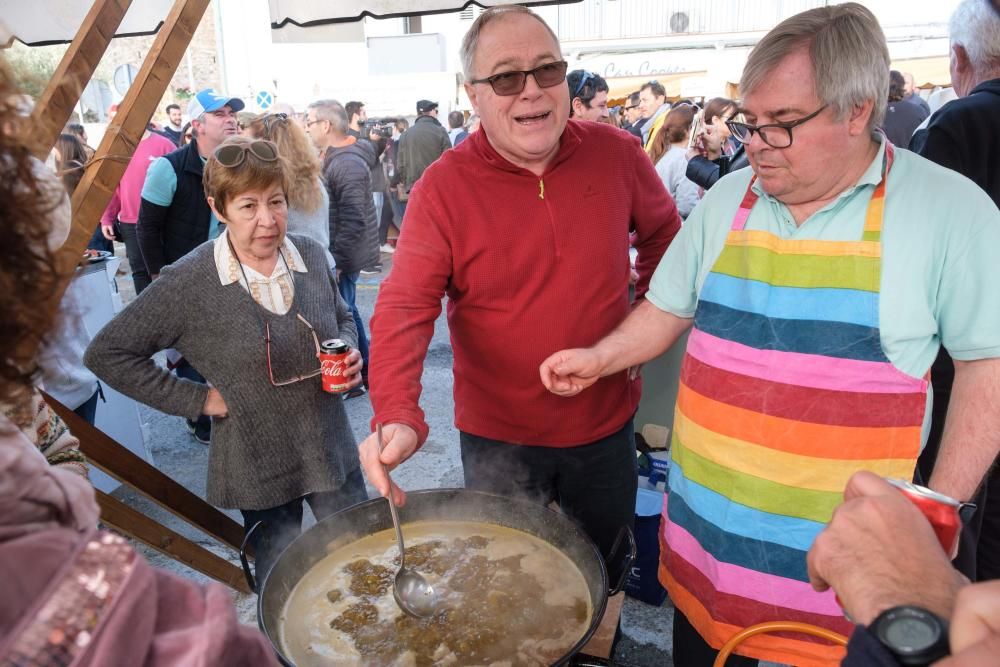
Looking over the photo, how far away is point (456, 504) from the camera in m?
2.10

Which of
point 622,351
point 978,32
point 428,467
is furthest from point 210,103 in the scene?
point 978,32

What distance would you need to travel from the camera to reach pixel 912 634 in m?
0.82

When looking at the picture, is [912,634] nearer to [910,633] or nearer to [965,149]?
[910,633]

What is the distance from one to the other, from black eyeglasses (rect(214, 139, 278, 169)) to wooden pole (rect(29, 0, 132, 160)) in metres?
0.53

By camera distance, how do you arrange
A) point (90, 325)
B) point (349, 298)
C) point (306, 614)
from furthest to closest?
point (349, 298) < point (90, 325) < point (306, 614)

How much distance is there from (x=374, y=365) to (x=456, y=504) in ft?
1.77

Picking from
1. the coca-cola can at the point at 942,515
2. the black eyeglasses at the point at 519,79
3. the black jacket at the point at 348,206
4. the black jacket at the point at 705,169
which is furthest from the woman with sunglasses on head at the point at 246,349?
the black jacket at the point at 705,169

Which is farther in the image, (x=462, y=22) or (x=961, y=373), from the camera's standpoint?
(x=462, y=22)

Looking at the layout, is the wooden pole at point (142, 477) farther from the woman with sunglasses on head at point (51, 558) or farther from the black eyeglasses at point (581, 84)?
the black eyeglasses at point (581, 84)

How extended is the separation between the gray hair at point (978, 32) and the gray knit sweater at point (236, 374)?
2451mm

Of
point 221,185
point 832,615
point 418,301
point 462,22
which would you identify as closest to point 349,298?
point 221,185

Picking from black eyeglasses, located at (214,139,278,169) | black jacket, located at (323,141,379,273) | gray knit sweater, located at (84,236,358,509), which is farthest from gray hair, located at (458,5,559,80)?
black jacket, located at (323,141,379,273)

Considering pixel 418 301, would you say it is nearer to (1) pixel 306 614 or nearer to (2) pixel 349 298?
(1) pixel 306 614

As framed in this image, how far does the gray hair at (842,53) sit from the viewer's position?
4.78ft
